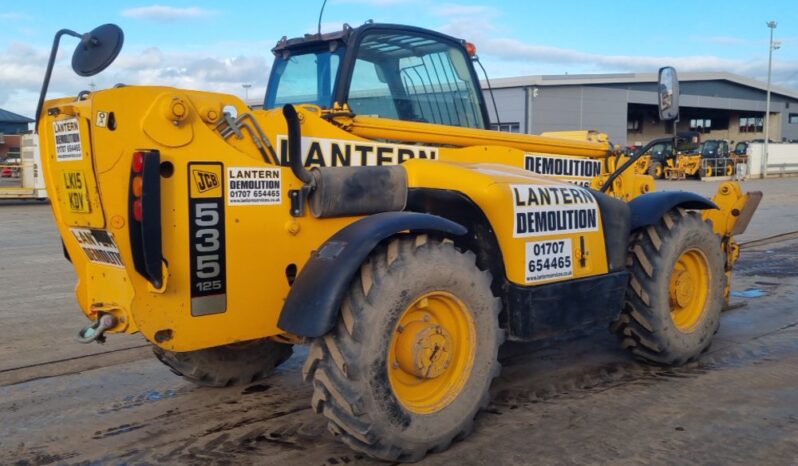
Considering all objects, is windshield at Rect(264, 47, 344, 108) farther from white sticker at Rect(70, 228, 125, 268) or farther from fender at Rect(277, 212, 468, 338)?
white sticker at Rect(70, 228, 125, 268)

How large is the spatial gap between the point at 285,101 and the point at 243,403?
2.07 m

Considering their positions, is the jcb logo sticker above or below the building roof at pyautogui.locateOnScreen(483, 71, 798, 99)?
below

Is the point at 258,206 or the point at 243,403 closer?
the point at 258,206

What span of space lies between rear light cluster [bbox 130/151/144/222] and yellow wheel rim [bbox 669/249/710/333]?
3771 mm

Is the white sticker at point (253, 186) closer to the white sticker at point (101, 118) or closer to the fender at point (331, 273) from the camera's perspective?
the fender at point (331, 273)

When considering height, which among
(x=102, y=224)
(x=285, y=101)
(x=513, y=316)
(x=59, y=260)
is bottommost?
(x=59, y=260)

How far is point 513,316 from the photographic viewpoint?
4285 millimetres

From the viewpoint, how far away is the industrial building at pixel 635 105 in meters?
40.0

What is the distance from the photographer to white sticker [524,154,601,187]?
545 cm

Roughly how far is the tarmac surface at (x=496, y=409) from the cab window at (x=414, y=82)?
187cm

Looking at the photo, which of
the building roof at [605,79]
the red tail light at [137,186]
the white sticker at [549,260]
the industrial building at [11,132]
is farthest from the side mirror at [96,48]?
the industrial building at [11,132]

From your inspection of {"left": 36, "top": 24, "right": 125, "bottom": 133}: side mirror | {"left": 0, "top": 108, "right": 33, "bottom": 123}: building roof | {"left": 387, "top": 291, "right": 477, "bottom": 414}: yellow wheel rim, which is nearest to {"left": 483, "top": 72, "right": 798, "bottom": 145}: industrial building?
{"left": 387, "top": 291, "right": 477, "bottom": 414}: yellow wheel rim

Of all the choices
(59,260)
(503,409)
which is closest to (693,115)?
(59,260)

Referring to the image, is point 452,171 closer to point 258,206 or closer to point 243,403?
point 258,206
